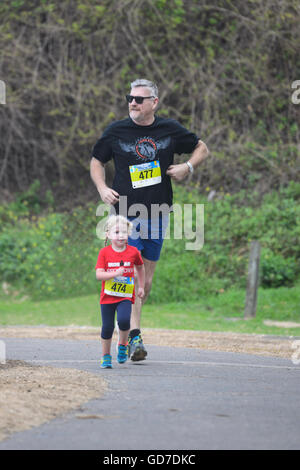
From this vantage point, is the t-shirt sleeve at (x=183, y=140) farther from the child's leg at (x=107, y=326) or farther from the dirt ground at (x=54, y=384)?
the dirt ground at (x=54, y=384)

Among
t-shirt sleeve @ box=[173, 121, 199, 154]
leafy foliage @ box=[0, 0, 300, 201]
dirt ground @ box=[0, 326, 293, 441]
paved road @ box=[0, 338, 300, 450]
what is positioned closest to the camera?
paved road @ box=[0, 338, 300, 450]

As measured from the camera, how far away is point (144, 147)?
7.26m

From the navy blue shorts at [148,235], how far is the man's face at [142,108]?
883 mm

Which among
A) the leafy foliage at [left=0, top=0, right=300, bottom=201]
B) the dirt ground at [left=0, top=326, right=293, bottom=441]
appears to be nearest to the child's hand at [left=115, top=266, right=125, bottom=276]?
the dirt ground at [left=0, top=326, right=293, bottom=441]

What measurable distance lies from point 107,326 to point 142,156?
1.51 m

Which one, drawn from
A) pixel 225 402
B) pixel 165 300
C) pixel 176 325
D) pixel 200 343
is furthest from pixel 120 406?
pixel 165 300

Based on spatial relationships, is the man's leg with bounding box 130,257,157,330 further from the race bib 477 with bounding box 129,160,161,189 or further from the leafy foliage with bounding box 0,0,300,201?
the leafy foliage with bounding box 0,0,300,201

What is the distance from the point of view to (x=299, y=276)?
15.6 metres

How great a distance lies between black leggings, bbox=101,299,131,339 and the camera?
22.5ft

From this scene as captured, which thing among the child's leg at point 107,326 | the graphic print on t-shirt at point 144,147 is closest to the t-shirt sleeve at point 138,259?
the child's leg at point 107,326

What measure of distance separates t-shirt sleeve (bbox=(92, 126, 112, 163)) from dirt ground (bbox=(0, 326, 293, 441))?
1.95 m

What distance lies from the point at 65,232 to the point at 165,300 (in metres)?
4.98

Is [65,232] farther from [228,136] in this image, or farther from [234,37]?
[234,37]

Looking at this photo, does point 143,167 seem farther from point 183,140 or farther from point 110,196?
point 183,140
